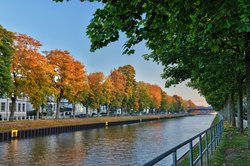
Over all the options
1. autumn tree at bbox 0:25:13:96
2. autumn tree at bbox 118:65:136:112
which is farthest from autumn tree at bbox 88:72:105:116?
autumn tree at bbox 0:25:13:96

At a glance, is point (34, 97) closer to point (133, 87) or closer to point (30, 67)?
point (30, 67)

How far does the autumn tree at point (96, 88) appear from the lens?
8600 centimetres

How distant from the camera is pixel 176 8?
736 centimetres

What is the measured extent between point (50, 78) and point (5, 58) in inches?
650

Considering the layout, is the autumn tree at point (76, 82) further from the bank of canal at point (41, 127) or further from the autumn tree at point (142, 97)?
the autumn tree at point (142, 97)

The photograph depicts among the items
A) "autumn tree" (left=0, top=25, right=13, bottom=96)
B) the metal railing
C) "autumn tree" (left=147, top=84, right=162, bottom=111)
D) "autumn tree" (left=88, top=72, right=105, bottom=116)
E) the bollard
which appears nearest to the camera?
the metal railing

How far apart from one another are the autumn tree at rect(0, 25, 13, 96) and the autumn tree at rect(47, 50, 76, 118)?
1873cm

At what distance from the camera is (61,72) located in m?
66.1

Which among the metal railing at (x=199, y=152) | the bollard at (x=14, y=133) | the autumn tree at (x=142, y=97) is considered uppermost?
the autumn tree at (x=142, y=97)

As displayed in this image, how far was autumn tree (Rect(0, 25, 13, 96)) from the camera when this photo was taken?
43281 millimetres

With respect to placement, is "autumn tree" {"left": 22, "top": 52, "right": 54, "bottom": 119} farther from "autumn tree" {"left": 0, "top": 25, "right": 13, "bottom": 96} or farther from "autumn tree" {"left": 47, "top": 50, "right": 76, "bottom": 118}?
"autumn tree" {"left": 47, "top": 50, "right": 76, "bottom": 118}

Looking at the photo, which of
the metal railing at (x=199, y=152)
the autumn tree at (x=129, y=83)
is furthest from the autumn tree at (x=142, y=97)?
the metal railing at (x=199, y=152)

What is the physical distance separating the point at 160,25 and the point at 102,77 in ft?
276

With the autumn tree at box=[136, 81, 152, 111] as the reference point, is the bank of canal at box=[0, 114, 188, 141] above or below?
below
